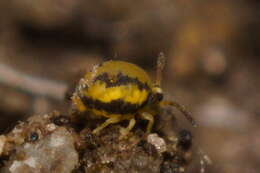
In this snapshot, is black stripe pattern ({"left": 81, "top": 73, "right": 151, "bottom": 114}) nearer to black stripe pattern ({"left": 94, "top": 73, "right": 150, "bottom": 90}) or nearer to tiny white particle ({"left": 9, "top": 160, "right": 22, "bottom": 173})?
black stripe pattern ({"left": 94, "top": 73, "right": 150, "bottom": 90})

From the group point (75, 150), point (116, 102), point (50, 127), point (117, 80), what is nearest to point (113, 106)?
point (116, 102)

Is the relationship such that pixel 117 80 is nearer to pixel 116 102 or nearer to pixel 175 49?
pixel 116 102

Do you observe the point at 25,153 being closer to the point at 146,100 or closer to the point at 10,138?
the point at 10,138

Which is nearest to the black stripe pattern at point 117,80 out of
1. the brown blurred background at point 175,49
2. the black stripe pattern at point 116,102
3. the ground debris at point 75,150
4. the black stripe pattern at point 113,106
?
the black stripe pattern at point 116,102

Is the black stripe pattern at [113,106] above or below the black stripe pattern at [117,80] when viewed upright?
below

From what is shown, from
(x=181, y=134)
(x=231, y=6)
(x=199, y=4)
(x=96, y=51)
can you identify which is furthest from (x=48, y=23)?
(x=181, y=134)

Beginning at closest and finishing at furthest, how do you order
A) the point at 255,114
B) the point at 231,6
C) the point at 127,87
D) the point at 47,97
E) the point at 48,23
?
Result: the point at 127,87 < the point at 47,97 < the point at 48,23 < the point at 255,114 < the point at 231,6

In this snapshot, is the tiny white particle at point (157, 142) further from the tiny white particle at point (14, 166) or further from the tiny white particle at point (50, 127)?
the tiny white particle at point (14, 166)

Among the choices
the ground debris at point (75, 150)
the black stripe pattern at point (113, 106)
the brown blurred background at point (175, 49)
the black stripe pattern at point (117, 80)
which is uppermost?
the brown blurred background at point (175, 49)
